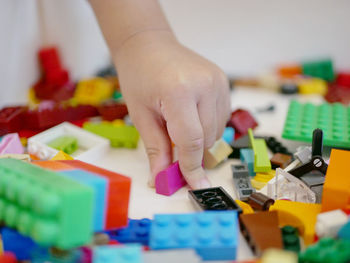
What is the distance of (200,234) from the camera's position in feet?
1.40

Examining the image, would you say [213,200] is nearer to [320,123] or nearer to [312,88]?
[320,123]

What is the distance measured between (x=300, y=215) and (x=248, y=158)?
18 cm

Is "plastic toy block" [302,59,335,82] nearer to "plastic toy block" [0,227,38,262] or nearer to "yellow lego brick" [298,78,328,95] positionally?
"yellow lego brick" [298,78,328,95]

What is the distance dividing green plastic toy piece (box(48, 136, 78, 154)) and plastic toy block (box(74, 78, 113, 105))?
0.27 metres

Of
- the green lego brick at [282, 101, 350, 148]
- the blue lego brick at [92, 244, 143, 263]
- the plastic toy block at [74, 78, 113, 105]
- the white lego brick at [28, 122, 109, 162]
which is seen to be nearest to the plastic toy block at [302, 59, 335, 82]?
the green lego brick at [282, 101, 350, 148]

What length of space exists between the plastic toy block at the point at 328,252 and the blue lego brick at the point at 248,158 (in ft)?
0.76

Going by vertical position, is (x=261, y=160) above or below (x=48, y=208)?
below

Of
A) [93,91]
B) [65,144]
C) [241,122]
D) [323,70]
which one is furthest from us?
[323,70]

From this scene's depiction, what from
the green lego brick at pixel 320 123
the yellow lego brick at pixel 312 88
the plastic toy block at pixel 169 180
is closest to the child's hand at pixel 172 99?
the plastic toy block at pixel 169 180

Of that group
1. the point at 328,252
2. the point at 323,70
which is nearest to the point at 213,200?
the point at 328,252

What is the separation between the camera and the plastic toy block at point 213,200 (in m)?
0.51

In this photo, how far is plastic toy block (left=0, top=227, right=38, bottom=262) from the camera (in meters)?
0.42

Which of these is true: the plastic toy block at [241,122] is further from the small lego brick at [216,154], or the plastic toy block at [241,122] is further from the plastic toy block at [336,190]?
the plastic toy block at [336,190]

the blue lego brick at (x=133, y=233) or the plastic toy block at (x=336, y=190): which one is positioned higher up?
the plastic toy block at (x=336, y=190)
